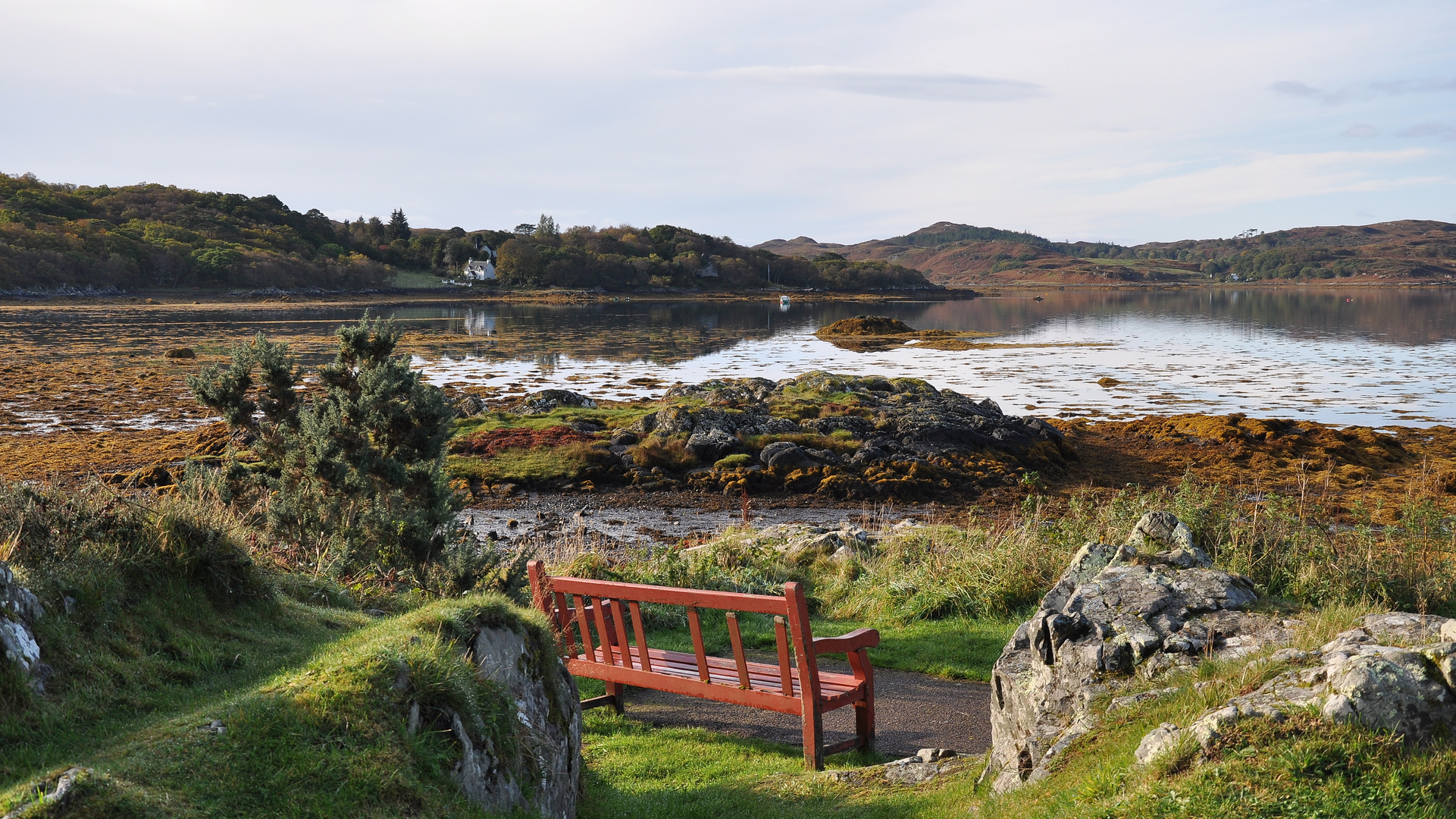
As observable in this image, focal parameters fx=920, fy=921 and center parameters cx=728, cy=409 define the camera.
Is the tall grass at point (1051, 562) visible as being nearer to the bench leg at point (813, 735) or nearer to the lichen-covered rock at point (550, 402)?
the bench leg at point (813, 735)

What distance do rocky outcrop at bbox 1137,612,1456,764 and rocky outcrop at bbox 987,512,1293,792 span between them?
0.68 meters

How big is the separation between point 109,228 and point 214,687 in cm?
14005

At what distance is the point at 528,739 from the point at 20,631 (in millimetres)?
2324

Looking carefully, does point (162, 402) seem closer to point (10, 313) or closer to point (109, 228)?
point (10, 313)

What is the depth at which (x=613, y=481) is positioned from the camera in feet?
72.7

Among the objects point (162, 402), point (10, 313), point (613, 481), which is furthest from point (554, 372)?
point (10, 313)

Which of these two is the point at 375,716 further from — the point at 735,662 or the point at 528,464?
the point at 528,464

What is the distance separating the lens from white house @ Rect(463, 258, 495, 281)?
139 meters

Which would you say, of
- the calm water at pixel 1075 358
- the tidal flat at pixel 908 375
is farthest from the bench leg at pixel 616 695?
the calm water at pixel 1075 358

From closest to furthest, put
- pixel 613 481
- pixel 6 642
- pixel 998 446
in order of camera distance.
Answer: pixel 6 642 < pixel 613 481 < pixel 998 446

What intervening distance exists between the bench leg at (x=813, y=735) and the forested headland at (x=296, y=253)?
374 ft

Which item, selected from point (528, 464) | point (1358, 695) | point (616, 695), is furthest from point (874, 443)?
point (1358, 695)

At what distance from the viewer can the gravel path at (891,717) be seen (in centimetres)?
707

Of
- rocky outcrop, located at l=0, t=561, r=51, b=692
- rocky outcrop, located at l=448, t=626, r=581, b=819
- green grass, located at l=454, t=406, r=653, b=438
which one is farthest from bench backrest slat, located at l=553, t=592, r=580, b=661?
green grass, located at l=454, t=406, r=653, b=438
